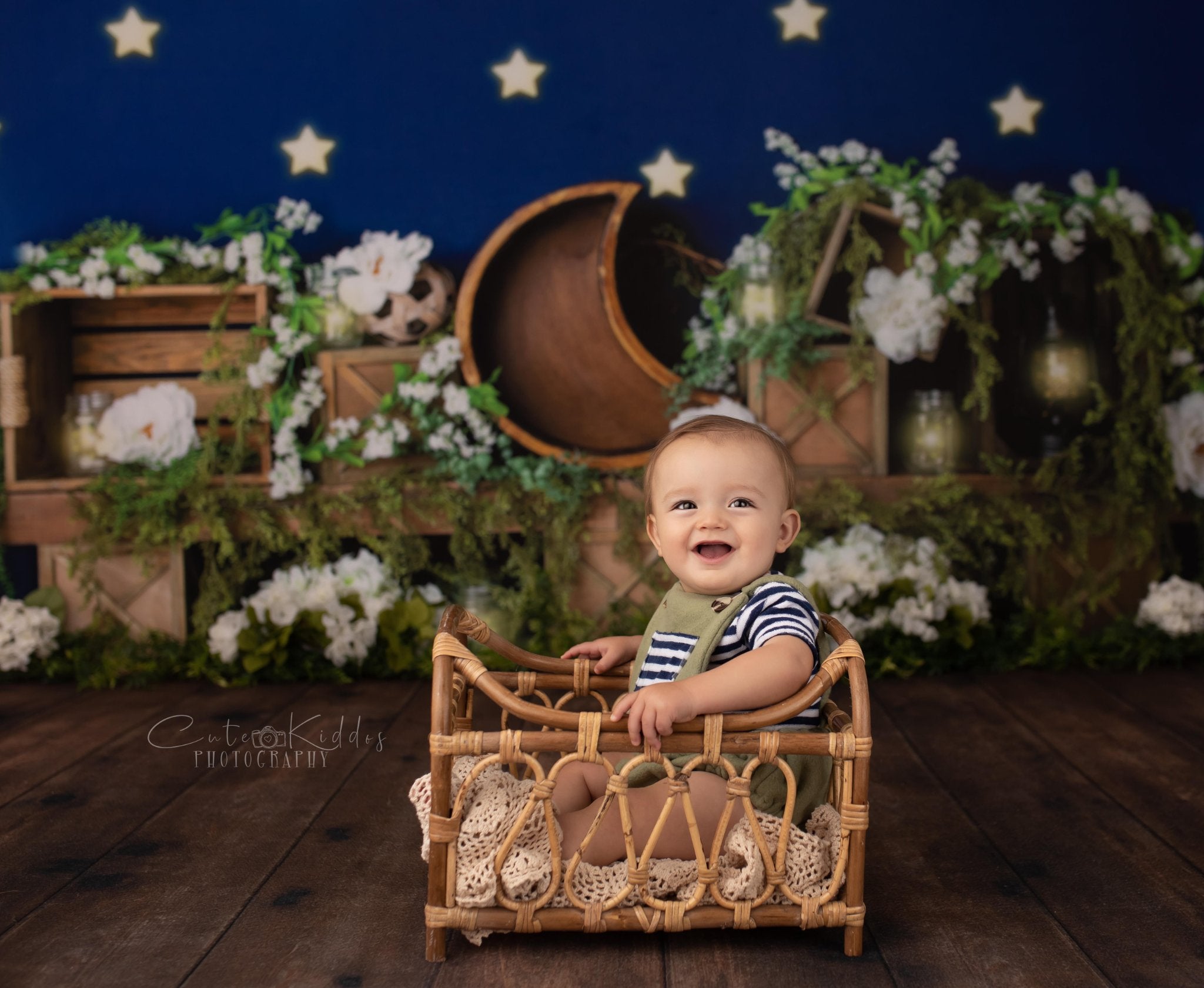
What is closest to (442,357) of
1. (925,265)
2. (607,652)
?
(925,265)

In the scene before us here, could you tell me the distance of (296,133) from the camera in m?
3.38

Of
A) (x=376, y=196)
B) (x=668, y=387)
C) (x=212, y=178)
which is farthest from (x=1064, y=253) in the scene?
(x=212, y=178)

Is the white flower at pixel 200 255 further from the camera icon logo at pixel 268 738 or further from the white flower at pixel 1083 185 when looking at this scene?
the white flower at pixel 1083 185

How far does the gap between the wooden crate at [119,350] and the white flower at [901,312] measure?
5.82 ft

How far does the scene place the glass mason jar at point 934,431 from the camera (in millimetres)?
3297

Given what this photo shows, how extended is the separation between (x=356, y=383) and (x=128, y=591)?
0.90 metres

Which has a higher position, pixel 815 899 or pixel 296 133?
pixel 296 133

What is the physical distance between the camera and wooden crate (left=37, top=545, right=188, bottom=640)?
325 centimetres

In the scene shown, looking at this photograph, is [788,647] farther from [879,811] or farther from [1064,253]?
[1064,253]

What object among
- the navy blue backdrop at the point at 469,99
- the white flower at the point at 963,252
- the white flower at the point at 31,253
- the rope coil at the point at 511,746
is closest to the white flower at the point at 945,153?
the navy blue backdrop at the point at 469,99

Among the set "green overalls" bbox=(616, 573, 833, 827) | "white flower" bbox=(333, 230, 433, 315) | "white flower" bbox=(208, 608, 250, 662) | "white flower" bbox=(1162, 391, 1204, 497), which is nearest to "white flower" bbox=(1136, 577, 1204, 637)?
"white flower" bbox=(1162, 391, 1204, 497)

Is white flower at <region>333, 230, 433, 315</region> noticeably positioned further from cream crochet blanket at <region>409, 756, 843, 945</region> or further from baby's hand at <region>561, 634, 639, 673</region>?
Answer: cream crochet blanket at <region>409, 756, 843, 945</region>

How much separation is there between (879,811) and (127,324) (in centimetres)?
262

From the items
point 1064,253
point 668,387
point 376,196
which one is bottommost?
point 668,387
